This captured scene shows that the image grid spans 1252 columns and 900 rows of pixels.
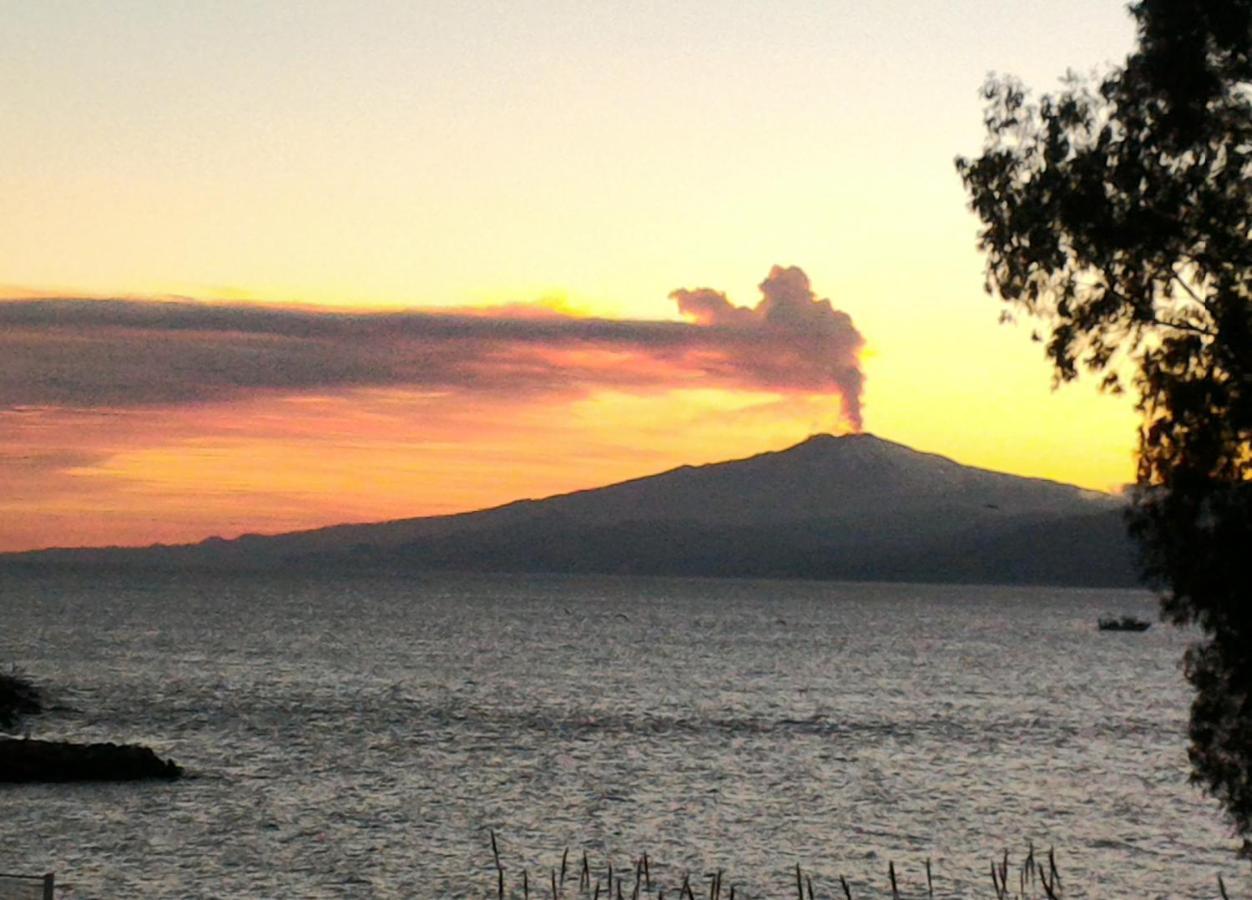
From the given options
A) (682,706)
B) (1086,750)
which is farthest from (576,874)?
(682,706)

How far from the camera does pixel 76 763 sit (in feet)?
212

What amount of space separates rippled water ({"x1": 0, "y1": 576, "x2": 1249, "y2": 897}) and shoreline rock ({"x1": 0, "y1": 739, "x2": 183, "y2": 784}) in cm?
150

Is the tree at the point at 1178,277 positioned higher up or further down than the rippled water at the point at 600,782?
higher up

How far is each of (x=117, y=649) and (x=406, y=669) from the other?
33.4 metres

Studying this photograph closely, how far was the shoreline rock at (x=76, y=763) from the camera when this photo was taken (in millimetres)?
63438

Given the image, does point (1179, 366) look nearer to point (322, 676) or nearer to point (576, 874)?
point (576, 874)

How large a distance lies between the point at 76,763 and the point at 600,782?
20.0 m

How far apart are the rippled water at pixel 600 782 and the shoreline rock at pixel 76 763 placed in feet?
4.92

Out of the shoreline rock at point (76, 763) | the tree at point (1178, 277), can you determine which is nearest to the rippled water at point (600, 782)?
the shoreline rock at point (76, 763)

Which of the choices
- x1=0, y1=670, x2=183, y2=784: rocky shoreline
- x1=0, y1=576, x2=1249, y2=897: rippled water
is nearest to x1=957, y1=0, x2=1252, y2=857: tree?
x1=0, y1=576, x2=1249, y2=897: rippled water

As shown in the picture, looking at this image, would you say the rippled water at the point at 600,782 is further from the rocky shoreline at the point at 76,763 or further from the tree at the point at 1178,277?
the tree at the point at 1178,277

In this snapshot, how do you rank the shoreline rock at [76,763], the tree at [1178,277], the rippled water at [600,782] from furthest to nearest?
the shoreline rock at [76,763] → the rippled water at [600,782] → the tree at [1178,277]

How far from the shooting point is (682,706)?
359ft

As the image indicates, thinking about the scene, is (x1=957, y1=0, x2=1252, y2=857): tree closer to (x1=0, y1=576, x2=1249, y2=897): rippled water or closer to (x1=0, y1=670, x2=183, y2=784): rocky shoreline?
(x1=0, y1=576, x2=1249, y2=897): rippled water
